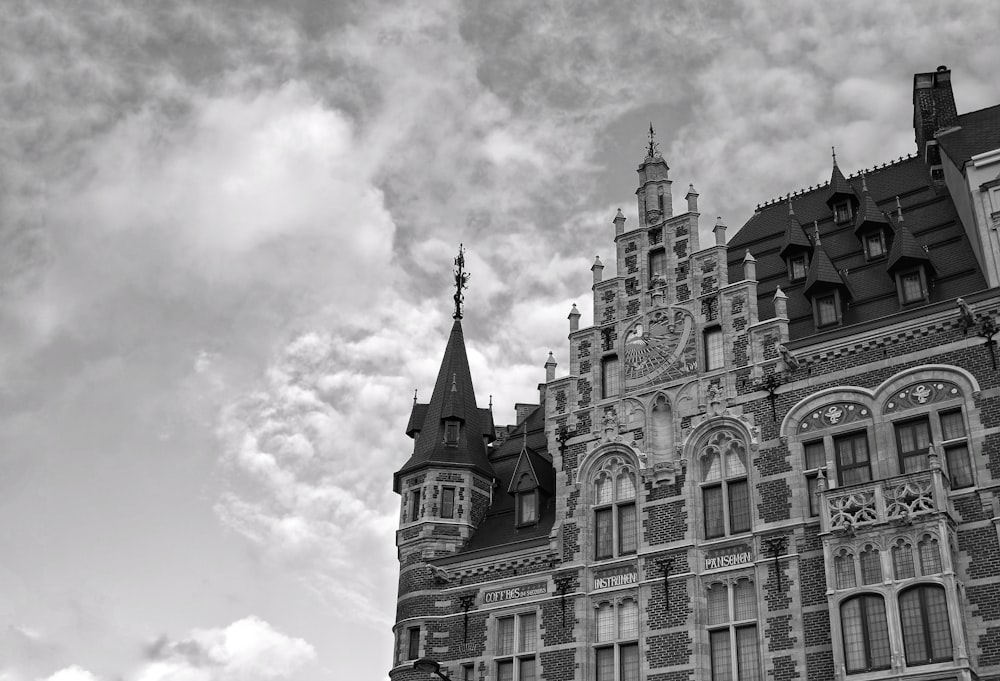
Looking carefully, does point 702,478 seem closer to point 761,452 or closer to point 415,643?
point 761,452

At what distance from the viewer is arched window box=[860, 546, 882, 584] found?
1011 inches

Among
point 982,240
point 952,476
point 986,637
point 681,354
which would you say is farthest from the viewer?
point 681,354

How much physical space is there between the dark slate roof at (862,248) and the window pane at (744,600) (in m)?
7.29

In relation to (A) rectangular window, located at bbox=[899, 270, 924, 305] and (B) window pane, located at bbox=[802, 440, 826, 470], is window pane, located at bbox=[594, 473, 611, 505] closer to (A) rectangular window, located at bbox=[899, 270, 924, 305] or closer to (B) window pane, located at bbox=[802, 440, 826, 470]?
(B) window pane, located at bbox=[802, 440, 826, 470]

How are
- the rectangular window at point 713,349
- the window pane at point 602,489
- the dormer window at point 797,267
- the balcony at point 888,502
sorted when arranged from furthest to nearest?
the dormer window at point 797,267 < the window pane at point 602,489 < the rectangular window at point 713,349 < the balcony at point 888,502

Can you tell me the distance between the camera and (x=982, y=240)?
28922 millimetres

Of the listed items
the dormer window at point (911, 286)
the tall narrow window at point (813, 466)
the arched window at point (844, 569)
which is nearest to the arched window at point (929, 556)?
the arched window at point (844, 569)

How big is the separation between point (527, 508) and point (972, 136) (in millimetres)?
18068

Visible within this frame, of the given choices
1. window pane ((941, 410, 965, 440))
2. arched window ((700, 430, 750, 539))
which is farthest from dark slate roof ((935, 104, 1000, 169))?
arched window ((700, 430, 750, 539))

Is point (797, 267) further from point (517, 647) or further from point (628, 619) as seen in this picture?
point (517, 647)

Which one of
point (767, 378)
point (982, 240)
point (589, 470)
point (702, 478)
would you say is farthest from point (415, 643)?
point (982, 240)

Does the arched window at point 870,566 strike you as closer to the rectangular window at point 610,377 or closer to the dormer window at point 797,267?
the rectangular window at point 610,377

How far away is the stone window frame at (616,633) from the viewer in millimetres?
30484

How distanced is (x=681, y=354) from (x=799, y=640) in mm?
9418
